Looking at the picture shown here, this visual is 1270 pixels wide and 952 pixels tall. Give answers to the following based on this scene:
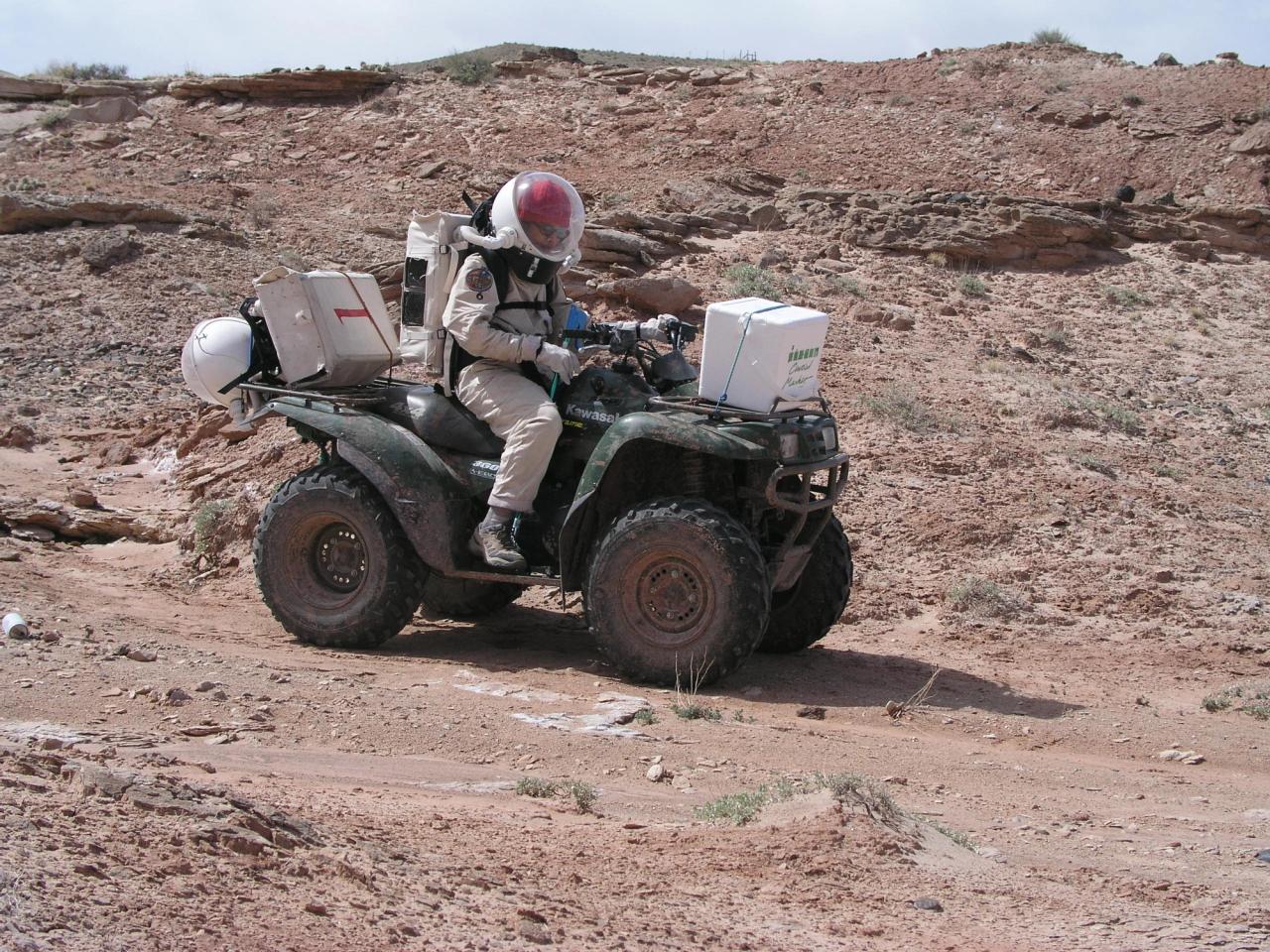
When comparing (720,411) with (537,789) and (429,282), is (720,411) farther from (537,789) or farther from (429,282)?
(537,789)

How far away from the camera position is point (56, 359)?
15.7 m

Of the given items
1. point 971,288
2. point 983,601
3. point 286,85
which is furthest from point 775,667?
point 286,85

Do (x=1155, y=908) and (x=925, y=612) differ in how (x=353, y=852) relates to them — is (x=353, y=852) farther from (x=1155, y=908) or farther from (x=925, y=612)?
(x=925, y=612)

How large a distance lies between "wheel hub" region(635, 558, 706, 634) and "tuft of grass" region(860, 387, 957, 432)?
5072 millimetres

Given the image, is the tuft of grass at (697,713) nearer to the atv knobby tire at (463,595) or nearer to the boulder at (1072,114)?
the atv knobby tire at (463,595)

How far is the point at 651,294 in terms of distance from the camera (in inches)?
544

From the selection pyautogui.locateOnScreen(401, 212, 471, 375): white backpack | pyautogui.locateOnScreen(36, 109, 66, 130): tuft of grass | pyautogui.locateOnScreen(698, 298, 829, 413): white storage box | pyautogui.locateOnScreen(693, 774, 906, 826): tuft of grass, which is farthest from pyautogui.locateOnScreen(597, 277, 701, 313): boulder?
pyautogui.locateOnScreen(36, 109, 66, 130): tuft of grass

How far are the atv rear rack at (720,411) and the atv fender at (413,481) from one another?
1.25 m

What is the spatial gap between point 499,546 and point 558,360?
105 centimetres

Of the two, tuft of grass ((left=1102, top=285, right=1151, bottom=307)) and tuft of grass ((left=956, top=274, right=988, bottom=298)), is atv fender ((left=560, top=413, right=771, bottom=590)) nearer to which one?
tuft of grass ((left=956, top=274, right=988, bottom=298))

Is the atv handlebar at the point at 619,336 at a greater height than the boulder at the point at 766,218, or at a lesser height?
lesser

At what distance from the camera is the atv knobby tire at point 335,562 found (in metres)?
7.82

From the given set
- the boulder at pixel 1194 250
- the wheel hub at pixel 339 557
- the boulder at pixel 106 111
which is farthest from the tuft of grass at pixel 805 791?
the boulder at pixel 106 111

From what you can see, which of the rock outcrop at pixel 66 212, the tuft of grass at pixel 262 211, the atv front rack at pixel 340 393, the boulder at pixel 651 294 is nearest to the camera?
the atv front rack at pixel 340 393
